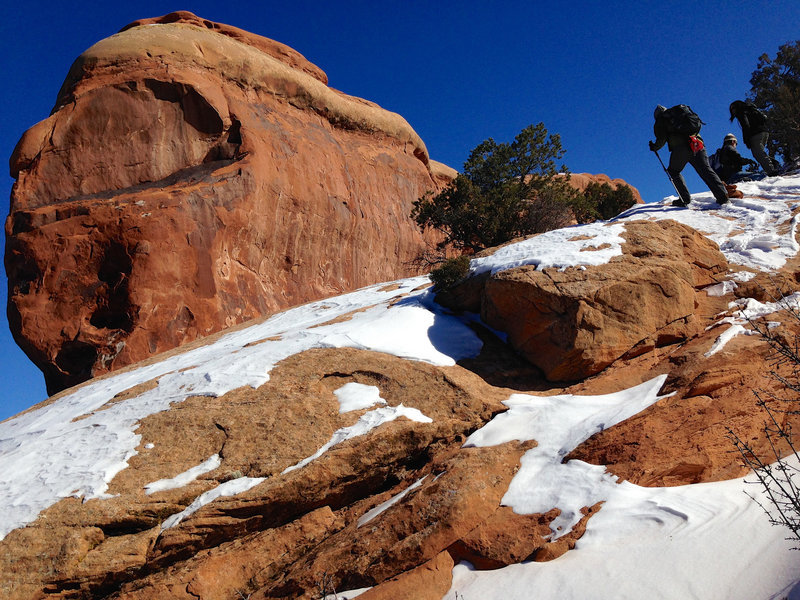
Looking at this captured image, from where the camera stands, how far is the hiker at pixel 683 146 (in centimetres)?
1186

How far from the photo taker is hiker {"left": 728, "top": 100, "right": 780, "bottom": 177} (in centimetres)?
1421

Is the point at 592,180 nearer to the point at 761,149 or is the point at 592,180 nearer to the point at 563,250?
the point at 761,149

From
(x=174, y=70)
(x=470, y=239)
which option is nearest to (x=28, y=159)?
(x=174, y=70)

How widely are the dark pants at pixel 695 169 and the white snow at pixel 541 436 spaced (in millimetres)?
386

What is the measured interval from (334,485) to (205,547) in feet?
4.94

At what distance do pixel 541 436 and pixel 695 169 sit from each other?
9204mm

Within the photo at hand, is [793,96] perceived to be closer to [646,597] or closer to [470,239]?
[470,239]

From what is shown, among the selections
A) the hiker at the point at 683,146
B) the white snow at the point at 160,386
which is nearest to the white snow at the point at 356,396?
the white snow at the point at 160,386

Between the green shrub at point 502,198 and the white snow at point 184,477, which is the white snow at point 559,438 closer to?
the white snow at point 184,477

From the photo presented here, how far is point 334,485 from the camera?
6148mm

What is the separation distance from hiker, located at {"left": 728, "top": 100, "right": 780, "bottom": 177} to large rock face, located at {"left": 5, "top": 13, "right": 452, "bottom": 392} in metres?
15.6

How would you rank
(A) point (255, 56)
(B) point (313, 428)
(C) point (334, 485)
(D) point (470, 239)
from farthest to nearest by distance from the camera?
(A) point (255, 56) < (D) point (470, 239) < (B) point (313, 428) < (C) point (334, 485)

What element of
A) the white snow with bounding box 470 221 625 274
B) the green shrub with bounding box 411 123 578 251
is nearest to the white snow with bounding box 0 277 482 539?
the white snow with bounding box 470 221 625 274

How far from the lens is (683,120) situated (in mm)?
11938
